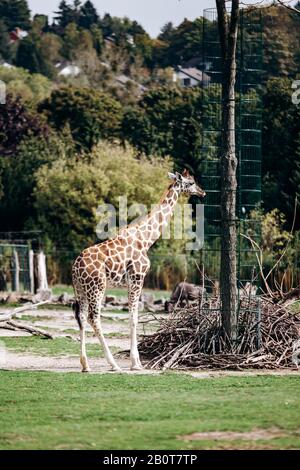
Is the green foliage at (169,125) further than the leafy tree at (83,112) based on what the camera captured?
No

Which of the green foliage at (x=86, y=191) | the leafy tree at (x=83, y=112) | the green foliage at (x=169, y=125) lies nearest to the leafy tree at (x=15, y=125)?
the leafy tree at (x=83, y=112)

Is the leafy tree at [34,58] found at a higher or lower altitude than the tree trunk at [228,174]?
higher

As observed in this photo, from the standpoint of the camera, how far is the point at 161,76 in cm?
11919

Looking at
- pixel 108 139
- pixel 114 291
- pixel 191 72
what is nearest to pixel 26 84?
pixel 191 72

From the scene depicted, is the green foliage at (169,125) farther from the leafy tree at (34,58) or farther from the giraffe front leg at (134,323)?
the leafy tree at (34,58)

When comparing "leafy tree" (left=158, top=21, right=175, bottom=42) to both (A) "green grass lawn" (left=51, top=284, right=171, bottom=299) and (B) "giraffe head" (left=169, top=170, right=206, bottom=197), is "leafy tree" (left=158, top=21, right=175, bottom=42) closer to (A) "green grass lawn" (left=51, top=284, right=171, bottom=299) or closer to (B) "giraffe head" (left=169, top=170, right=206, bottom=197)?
(A) "green grass lawn" (left=51, top=284, right=171, bottom=299)

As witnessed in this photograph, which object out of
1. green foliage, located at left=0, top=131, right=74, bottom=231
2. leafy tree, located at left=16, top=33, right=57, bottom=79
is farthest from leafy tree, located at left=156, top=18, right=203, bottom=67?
green foliage, located at left=0, top=131, right=74, bottom=231

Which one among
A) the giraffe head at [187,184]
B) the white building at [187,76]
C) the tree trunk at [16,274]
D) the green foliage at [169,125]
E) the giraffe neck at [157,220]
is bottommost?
the tree trunk at [16,274]

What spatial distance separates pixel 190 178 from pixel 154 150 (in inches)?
1801

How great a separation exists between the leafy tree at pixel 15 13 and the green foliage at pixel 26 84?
1612 inches

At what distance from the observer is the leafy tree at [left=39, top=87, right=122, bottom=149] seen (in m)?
73.3

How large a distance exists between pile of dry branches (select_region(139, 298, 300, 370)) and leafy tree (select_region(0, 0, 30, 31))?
13417cm

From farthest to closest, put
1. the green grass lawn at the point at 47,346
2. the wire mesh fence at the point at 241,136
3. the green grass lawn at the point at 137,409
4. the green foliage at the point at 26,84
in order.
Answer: the green foliage at the point at 26,84 → the green grass lawn at the point at 47,346 → the wire mesh fence at the point at 241,136 → the green grass lawn at the point at 137,409

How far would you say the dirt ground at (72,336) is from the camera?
1866 centimetres
